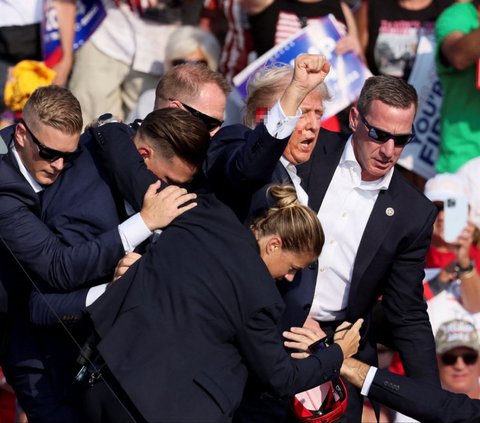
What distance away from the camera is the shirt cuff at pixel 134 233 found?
4863 mm

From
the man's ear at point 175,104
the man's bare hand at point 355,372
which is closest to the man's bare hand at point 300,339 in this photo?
the man's bare hand at point 355,372

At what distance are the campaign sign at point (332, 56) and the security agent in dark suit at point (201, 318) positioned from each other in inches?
105

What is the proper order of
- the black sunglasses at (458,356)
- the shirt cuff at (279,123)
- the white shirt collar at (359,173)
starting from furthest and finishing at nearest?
the black sunglasses at (458,356) → the white shirt collar at (359,173) → the shirt cuff at (279,123)

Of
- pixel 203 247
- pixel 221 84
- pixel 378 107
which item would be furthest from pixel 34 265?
pixel 378 107

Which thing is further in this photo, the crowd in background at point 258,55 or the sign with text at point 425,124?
the sign with text at point 425,124

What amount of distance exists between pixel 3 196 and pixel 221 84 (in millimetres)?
1171

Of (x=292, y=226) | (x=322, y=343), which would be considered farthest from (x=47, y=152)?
(x=322, y=343)

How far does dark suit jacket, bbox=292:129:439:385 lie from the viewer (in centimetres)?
547

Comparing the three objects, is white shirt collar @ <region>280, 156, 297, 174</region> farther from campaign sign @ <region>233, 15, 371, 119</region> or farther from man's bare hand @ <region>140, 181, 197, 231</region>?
campaign sign @ <region>233, 15, 371, 119</region>

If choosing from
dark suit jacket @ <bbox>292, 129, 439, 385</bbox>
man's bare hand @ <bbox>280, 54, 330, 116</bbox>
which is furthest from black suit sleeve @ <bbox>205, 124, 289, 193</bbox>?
dark suit jacket @ <bbox>292, 129, 439, 385</bbox>

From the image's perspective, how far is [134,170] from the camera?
4934mm

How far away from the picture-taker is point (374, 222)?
548 centimetres

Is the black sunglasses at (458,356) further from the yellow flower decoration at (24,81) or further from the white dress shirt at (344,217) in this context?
the yellow flower decoration at (24,81)

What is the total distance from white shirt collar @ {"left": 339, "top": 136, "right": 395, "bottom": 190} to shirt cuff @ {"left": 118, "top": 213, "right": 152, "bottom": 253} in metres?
1.11
